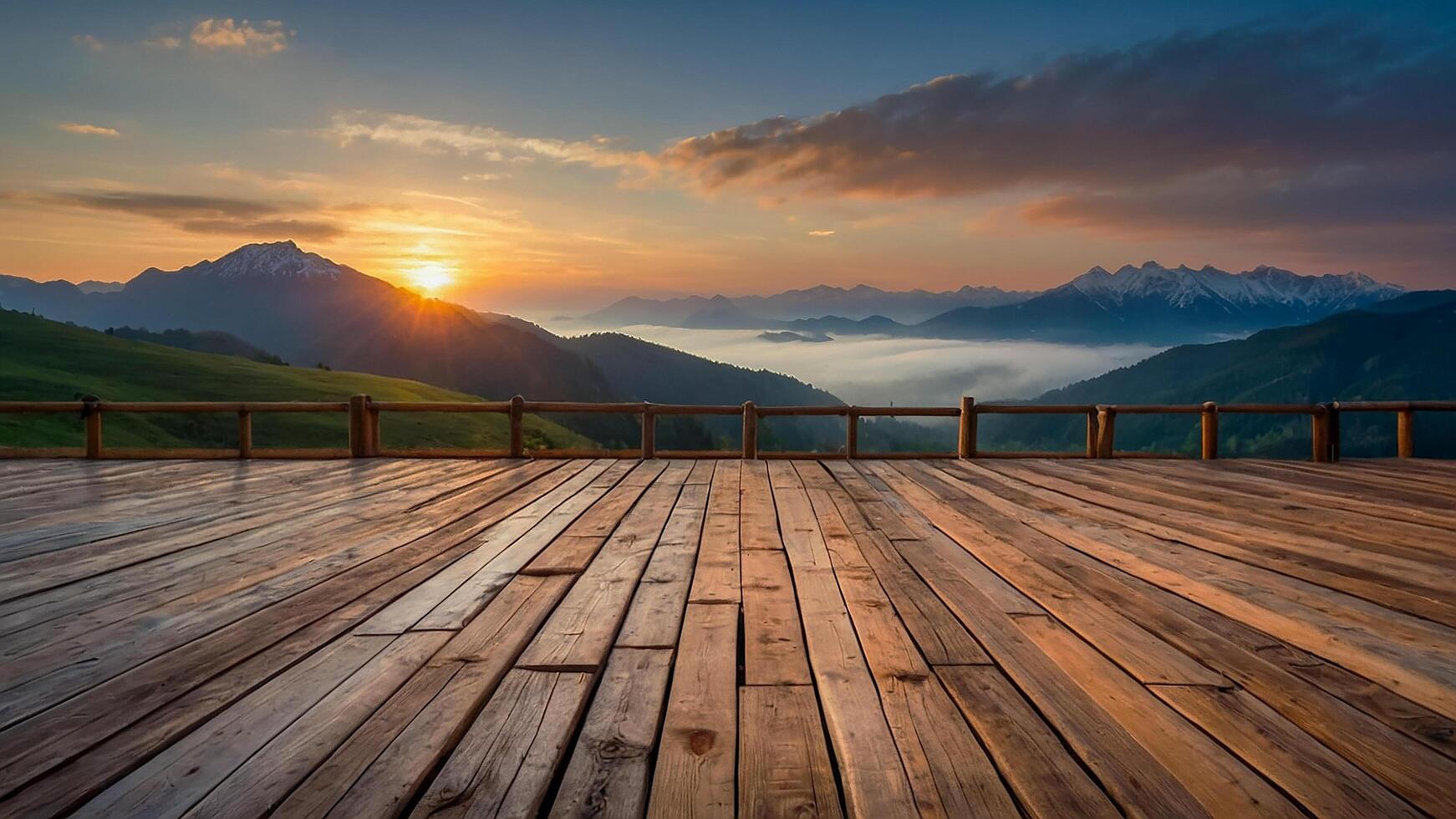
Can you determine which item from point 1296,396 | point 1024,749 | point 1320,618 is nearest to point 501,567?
point 1024,749

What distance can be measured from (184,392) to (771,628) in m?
79.3

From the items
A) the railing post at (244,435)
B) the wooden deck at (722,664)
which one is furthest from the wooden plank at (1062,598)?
the railing post at (244,435)

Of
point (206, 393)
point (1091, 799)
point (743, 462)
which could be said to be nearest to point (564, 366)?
point (206, 393)

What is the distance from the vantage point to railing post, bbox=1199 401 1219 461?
34.7 feet

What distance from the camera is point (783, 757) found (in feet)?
7.54

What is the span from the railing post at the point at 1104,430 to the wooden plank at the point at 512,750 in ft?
31.2

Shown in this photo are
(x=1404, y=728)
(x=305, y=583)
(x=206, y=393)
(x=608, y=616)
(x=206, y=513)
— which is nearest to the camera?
(x=1404, y=728)

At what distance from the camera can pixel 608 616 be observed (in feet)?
11.9

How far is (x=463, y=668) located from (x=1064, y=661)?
2198 mm

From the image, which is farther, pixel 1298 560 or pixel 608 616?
pixel 1298 560

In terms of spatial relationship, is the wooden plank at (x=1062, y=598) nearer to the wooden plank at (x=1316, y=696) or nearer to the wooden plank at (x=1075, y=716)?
the wooden plank at (x=1316, y=696)

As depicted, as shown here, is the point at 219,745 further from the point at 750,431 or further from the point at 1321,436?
the point at 1321,436

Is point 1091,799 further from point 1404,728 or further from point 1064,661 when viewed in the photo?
point 1404,728

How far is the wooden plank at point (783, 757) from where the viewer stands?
204 cm
